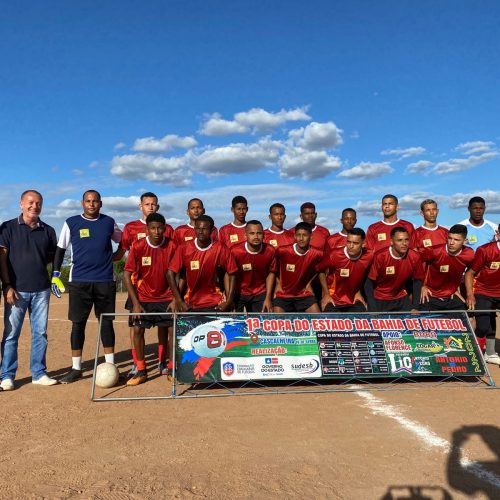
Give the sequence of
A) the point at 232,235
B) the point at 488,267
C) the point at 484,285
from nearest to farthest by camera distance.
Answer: the point at 488,267, the point at 484,285, the point at 232,235

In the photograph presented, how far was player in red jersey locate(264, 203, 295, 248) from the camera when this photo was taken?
7.98 meters

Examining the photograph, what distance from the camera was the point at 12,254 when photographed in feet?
20.5

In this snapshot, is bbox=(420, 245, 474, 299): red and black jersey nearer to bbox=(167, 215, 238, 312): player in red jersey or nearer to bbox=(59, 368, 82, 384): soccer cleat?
bbox=(167, 215, 238, 312): player in red jersey

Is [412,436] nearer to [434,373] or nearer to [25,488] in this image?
[434,373]

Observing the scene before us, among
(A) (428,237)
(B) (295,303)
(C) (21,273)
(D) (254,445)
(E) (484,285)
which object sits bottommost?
(D) (254,445)

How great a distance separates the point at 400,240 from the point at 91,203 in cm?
470

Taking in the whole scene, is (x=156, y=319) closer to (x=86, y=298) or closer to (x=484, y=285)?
(x=86, y=298)

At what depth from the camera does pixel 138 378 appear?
6574 millimetres

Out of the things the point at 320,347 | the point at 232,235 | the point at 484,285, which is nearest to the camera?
the point at 320,347

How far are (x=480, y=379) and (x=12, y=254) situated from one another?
6815mm

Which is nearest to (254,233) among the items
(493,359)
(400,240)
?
(400,240)

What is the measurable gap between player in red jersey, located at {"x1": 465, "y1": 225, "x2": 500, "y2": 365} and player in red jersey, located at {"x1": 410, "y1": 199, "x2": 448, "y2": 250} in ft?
2.18

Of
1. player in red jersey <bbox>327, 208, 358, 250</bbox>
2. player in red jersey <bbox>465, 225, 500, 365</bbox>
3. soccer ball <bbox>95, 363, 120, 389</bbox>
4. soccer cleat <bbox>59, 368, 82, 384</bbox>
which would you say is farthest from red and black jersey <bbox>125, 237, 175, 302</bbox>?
player in red jersey <bbox>465, 225, 500, 365</bbox>

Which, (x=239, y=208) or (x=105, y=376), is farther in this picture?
(x=239, y=208)
